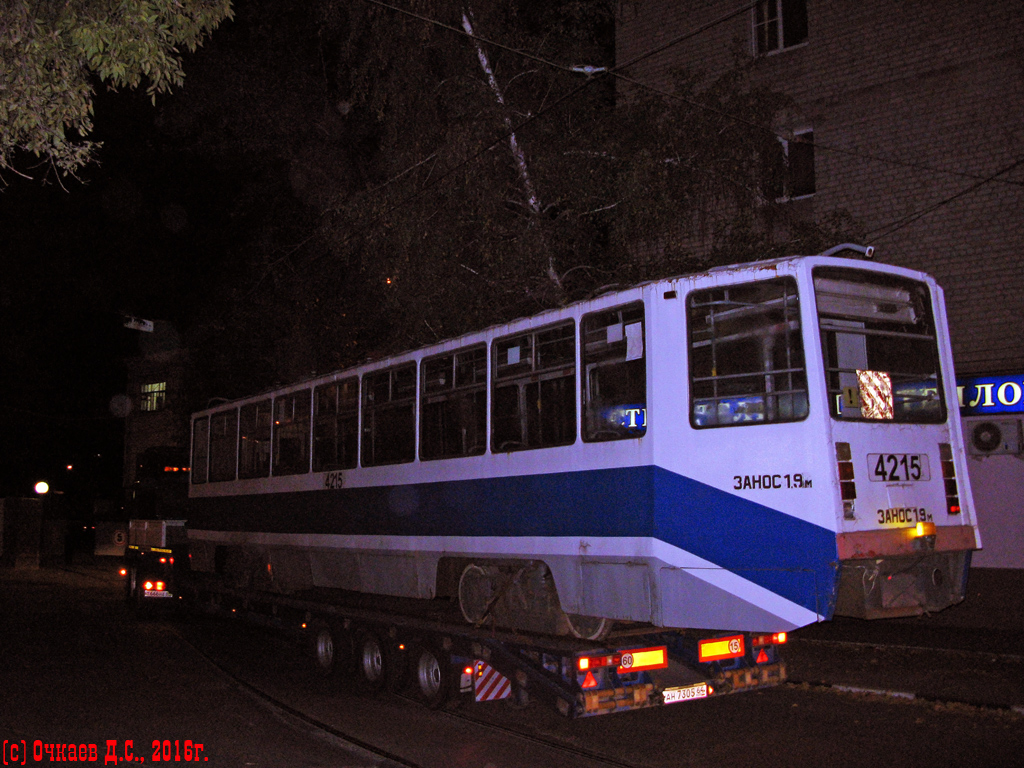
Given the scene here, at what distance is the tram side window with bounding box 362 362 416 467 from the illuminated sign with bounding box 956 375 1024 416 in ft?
26.7

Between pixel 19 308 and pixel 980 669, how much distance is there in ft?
122

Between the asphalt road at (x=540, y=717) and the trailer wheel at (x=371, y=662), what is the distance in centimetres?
26

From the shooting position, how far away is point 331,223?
1549 cm

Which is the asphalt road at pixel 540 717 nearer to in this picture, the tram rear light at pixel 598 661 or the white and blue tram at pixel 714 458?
the tram rear light at pixel 598 661

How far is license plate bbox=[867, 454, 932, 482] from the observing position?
692 centimetres

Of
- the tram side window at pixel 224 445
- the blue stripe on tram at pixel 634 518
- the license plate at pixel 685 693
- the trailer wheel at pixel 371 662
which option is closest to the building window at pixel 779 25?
the tram side window at pixel 224 445

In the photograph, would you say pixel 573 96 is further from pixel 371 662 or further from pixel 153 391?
pixel 153 391

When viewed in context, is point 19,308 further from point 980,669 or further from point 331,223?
point 980,669

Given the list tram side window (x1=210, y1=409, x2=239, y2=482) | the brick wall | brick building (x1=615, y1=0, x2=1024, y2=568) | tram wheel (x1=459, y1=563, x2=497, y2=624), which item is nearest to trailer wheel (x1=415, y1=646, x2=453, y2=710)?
tram wheel (x1=459, y1=563, x2=497, y2=624)

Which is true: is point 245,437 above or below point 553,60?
below

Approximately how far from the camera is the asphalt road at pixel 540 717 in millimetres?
7520

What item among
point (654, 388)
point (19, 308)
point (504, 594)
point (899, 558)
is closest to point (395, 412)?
point (504, 594)

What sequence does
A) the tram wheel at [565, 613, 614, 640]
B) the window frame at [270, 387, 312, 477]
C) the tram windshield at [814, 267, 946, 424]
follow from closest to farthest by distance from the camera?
1. the tram windshield at [814, 267, 946, 424]
2. the tram wheel at [565, 613, 614, 640]
3. the window frame at [270, 387, 312, 477]

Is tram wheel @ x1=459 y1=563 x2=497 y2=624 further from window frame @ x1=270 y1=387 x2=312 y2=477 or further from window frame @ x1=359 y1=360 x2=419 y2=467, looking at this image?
window frame @ x1=270 y1=387 x2=312 y2=477
